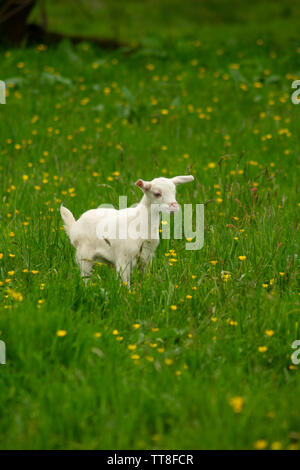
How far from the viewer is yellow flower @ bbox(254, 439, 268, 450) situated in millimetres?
2671

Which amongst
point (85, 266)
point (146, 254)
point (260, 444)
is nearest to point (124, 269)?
point (146, 254)

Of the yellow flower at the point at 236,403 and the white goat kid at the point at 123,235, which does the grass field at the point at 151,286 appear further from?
the white goat kid at the point at 123,235

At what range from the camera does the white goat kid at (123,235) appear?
14.2 feet

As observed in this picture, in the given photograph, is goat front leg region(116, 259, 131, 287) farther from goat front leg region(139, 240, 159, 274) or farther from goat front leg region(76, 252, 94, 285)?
goat front leg region(76, 252, 94, 285)

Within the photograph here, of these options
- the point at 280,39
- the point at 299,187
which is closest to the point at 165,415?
the point at 299,187

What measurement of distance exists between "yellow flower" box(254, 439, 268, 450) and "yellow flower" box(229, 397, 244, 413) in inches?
Result: 6.7

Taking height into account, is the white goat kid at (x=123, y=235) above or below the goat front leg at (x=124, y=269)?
above

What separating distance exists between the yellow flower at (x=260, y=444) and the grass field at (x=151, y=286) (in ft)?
0.13

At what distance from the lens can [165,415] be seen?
3.05 meters

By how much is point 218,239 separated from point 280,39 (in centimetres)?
1115

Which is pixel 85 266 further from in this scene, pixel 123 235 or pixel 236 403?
pixel 236 403

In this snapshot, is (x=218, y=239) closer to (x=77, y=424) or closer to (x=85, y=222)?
(x=85, y=222)

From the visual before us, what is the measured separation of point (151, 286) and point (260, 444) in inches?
67.7

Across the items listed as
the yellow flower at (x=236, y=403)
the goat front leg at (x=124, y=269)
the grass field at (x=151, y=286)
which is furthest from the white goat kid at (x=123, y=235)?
the yellow flower at (x=236, y=403)
